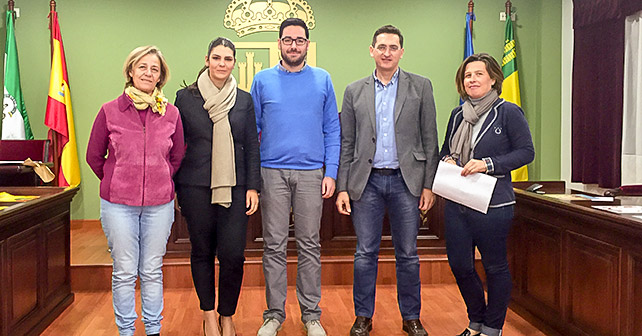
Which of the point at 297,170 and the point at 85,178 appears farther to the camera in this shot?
the point at 85,178

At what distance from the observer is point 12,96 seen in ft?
17.0

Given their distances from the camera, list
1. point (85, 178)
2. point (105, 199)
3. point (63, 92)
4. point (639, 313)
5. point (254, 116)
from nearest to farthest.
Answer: point (639, 313)
point (105, 199)
point (254, 116)
point (63, 92)
point (85, 178)

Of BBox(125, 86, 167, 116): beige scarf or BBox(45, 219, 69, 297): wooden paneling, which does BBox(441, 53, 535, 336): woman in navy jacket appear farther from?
BBox(45, 219, 69, 297): wooden paneling

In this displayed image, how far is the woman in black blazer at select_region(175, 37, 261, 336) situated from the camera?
2.50 m

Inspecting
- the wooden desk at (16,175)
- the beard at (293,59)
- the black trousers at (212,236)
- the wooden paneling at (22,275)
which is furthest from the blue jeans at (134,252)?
the wooden desk at (16,175)

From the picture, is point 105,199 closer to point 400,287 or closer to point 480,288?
point 400,287

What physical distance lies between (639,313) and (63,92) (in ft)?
16.1

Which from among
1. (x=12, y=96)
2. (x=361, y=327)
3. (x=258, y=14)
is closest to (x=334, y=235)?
(x=361, y=327)

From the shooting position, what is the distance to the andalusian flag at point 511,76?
18.1 feet

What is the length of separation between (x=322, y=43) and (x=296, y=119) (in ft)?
10.5

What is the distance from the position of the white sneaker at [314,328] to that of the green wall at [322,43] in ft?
10.9

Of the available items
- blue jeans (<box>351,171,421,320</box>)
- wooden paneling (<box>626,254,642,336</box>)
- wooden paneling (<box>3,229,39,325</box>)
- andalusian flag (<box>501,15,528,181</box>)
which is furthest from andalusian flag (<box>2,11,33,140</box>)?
wooden paneling (<box>626,254,642,336</box>)

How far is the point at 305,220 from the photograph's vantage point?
2.72 meters

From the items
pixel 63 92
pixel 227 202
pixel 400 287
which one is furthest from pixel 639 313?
pixel 63 92
